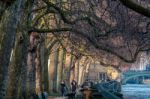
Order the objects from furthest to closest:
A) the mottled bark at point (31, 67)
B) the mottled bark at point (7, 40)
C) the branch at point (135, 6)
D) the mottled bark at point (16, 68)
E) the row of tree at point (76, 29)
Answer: the mottled bark at point (31, 67) → the row of tree at point (76, 29) → the mottled bark at point (16, 68) → the mottled bark at point (7, 40) → the branch at point (135, 6)

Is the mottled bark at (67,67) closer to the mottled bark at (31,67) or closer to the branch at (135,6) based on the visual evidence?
the mottled bark at (31,67)

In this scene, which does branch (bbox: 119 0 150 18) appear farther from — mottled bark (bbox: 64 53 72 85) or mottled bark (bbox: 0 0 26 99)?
mottled bark (bbox: 64 53 72 85)

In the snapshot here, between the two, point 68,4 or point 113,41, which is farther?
point 113,41

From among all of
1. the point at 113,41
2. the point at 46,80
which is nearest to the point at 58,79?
the point at 46,80

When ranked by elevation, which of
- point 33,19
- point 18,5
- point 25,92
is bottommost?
point 25,92

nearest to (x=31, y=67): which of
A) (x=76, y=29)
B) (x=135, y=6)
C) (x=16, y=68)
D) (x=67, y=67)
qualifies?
(x=76, y=29)

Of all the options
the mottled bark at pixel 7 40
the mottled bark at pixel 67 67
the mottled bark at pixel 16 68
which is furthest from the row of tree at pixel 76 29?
the mottled bark at pixel 67 67

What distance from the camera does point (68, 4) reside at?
25219 millimetres

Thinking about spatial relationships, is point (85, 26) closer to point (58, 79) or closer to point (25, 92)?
point (25, 92)

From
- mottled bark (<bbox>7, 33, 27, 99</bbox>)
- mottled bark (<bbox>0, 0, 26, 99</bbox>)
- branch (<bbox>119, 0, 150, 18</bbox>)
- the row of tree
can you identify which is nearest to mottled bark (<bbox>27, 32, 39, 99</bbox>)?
the row of tree

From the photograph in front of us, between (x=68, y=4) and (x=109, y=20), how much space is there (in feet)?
7.70

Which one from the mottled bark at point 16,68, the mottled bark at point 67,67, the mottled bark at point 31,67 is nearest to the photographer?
the mottled bark at point 16,68

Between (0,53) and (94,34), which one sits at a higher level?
(94,34)

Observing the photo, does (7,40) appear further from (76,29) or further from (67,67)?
(67,67)
